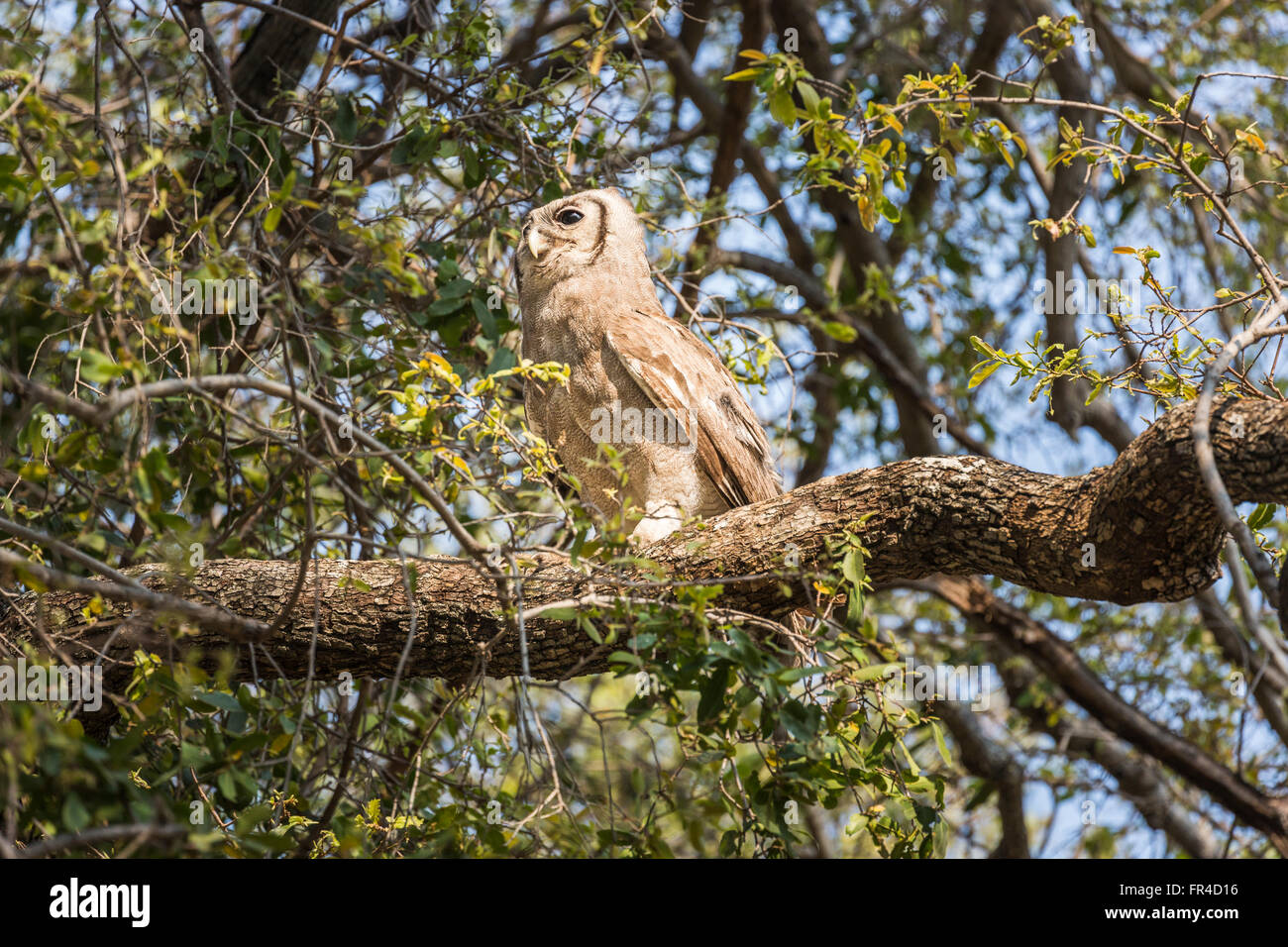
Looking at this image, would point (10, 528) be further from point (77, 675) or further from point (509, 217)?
point (509, 217)

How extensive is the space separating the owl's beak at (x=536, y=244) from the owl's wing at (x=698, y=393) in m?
0.47

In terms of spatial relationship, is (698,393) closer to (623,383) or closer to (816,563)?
(623,383)

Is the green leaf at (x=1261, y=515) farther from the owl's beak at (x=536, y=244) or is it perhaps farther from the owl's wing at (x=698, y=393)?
the owl's beak at (x=536, y=244)

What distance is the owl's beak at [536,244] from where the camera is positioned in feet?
14.4

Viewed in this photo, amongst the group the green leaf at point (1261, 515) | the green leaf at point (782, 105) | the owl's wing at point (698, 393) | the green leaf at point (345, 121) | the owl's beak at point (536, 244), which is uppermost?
the green leaf at point (345, 121)

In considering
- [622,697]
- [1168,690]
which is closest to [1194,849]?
[1168,690]

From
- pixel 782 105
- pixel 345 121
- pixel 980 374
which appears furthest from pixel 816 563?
pixel 345 121

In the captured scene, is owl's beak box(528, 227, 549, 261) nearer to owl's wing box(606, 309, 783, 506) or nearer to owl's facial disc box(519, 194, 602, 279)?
owl's facial disc box(519, 194, 602, 279)

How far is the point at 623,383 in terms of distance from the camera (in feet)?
13.5

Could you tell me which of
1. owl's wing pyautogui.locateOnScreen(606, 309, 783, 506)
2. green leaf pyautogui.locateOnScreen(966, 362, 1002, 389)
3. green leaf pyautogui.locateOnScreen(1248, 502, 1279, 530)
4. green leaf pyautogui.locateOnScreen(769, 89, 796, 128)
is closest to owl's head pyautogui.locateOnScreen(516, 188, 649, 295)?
owl's wing pyautogui.locateOnScreen(606, 309, 783, 506)

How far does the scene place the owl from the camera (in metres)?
4.09

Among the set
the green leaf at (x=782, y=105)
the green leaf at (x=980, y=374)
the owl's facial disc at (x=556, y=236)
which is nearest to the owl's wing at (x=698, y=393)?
the owl's facial disc at (x=556, y=236)
